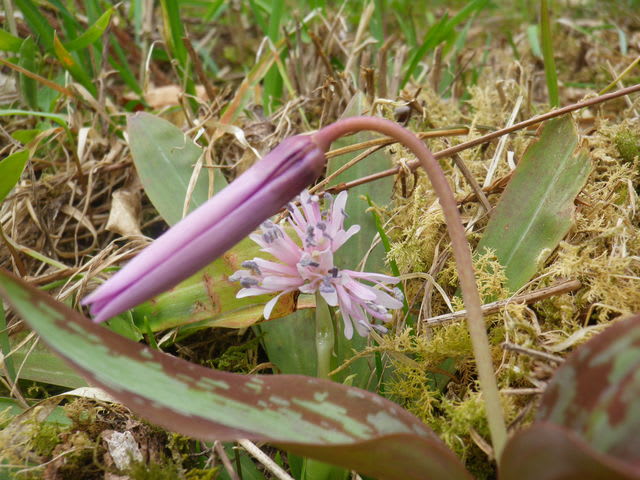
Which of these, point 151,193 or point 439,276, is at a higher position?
point 151,193

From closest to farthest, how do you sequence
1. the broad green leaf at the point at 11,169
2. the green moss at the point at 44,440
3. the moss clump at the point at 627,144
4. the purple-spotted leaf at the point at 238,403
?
the purple-spotted leaf at the point at 238,403 < the green moss at the point at 44,440 < the broad green leaf at the point at 11,169 < the moss clump at the point at 627,144

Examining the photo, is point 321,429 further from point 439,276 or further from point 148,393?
point 439,276

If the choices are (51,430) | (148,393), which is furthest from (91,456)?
(148,393)

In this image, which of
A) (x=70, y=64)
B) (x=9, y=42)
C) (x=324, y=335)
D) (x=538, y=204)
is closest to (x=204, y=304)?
(x=324, y=335)

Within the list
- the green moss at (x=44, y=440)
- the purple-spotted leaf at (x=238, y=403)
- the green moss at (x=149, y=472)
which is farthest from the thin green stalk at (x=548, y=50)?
the green moss at (x=44, y=440)

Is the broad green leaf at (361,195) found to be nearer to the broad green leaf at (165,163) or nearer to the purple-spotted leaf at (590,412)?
the broad green leaf at (165,163)

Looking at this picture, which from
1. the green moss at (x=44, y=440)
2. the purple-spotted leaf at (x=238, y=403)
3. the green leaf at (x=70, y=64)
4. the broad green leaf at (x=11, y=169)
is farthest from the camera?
the green leaf at (x=70, y=64)

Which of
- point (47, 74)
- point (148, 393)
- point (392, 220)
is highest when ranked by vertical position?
point (47, 74)
